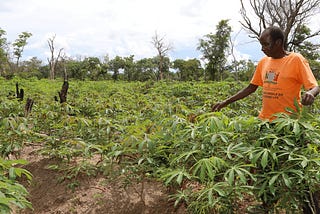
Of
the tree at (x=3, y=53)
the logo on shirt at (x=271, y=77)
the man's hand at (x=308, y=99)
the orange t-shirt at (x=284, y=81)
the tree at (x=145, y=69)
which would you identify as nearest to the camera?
the man's hand at (x=308, y=99)

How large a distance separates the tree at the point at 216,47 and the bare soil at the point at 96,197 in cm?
2215

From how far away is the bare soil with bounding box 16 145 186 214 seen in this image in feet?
8.70

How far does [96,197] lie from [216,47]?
22607 mm

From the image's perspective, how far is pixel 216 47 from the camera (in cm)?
2412

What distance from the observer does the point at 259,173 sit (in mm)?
1604

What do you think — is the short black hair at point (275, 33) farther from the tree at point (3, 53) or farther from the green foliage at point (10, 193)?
the tree at point (3, 53)

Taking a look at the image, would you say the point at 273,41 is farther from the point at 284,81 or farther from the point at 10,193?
the point at 10,193

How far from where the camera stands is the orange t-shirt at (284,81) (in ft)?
5.75

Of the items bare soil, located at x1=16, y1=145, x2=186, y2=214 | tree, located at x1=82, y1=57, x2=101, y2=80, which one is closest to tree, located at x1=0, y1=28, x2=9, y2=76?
tree, located at x1=82, y1=57, x2=101, y2=80

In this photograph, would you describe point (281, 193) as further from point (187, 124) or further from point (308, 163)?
point (187, 124)

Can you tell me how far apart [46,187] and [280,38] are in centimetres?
258

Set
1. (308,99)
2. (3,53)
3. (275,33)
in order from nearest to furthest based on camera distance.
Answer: (308,99) → (275,33) → (3,53)

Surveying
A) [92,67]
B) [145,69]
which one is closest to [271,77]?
[92,67]

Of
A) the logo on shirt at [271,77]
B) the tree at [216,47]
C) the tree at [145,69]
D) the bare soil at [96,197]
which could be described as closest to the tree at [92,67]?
the tree at [145,69]
